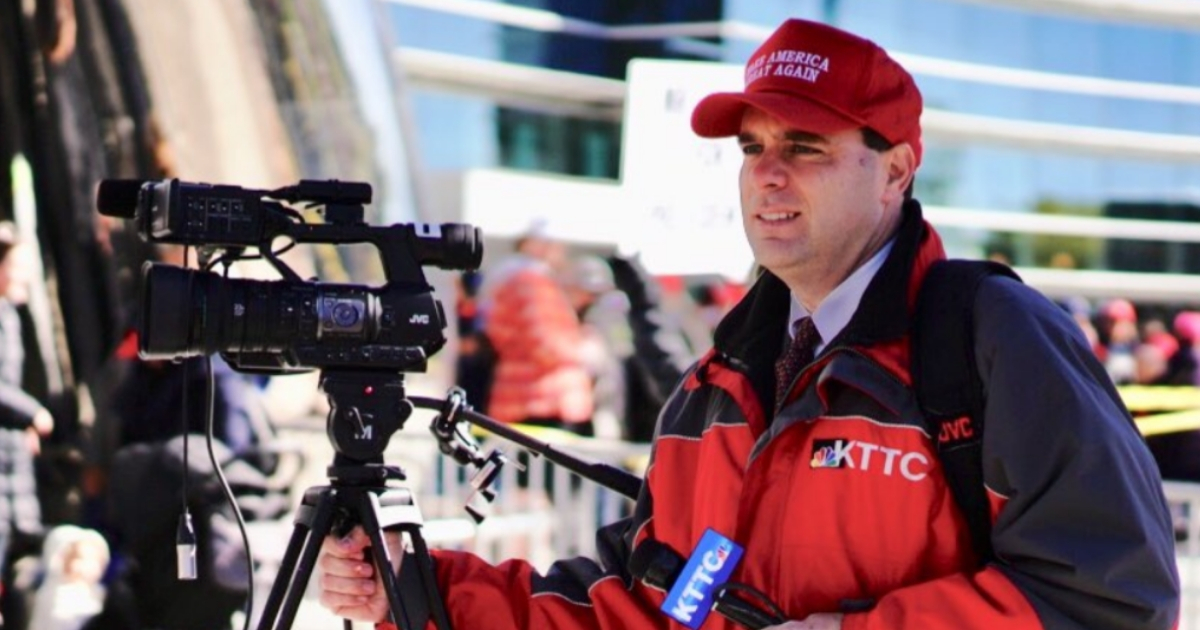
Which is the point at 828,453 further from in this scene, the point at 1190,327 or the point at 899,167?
the point at 1190,327

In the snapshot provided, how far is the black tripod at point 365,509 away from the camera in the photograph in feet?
9.36

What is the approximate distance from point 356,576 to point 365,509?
0.42 feet

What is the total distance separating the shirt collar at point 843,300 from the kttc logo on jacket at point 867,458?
23 centimetres

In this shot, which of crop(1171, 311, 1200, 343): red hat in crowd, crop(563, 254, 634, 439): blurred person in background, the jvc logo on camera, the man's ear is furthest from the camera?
crop(1171, 311, 1200, 343): red hat in crowd

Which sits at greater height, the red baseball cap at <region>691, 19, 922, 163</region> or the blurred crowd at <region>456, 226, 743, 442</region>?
the red baseball cap at <region>691, 19, 922, 163</region>

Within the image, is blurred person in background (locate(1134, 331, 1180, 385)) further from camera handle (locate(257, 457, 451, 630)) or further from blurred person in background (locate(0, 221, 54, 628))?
camera handle (locate(257, 457, 451, 630))

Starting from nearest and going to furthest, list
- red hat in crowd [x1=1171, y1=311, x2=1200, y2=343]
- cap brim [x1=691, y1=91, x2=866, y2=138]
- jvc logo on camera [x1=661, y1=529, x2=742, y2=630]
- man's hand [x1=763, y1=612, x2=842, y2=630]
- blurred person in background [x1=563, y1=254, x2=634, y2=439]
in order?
man's hand [x1=763, y1=612, x2=842, y2=630] < jvc logo on camera [x1=661, y1=529, x2=742, y2=630] < cap brim [x1=691, y1=91, x2=866, y2=138] < blurred person in background [x1=563, y1=254, x2=634, y2=439] < red hat in crowd [x1=1171, y1=311, x2=1200, y2=343]

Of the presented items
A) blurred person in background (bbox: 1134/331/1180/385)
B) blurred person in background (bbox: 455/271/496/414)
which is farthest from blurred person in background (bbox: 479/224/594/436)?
blurred person in background (bbox: 1134/331/1180/385)

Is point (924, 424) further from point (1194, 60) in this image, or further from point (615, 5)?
point (1194, 60)

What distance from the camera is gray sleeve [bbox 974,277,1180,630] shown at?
2.40 meters

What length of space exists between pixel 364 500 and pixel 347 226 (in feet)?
1.33

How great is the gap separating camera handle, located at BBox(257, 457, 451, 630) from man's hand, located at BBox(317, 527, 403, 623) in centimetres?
2

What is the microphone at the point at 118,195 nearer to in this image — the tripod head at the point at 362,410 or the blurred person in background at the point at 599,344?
the tripod head at the point at 362,410

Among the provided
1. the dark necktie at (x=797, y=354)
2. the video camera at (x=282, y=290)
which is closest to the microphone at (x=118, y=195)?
the video camera at (x=282, y=290)
